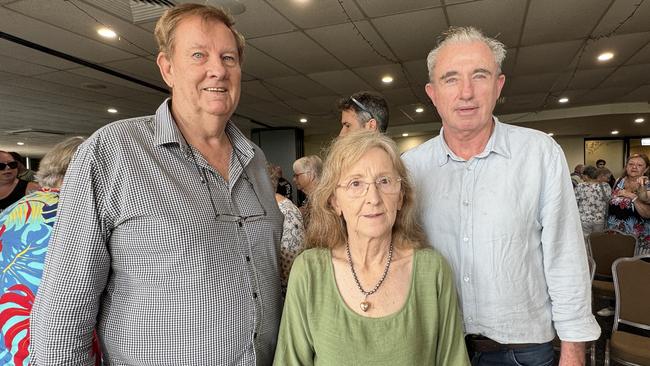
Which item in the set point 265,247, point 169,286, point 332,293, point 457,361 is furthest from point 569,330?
point 169,286

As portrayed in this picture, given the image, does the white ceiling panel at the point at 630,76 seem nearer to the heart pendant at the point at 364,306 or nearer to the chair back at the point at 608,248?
the chair back at the point at 608,248

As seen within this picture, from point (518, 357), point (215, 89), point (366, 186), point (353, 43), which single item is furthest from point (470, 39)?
point (353, 43)

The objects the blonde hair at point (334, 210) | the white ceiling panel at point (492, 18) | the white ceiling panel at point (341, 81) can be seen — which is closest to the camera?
the blonde hair at point (334, 210)

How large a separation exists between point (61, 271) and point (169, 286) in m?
0.26

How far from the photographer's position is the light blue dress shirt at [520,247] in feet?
4.26

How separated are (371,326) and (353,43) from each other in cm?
400

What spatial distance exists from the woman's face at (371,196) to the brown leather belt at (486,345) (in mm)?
490

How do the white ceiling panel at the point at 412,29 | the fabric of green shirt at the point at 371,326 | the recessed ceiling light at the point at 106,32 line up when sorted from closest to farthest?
the fabric of green shirt at the point at 371,326
the white ceiling panel at the point at 412,29
the recessed ceiling light at the point at 106,32

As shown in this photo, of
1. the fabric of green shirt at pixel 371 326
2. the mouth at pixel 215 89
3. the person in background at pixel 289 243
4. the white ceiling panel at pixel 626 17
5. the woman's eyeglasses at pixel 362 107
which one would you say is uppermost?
the white ceiling panel at pixel 626 17

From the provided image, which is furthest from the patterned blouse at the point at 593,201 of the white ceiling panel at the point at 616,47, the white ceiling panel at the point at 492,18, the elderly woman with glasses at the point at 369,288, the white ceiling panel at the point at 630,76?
the elderly woman with glasses at the point at 369,288

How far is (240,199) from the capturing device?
1253 mm

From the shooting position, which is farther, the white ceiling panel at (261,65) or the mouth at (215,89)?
the white ceiling panel at (261,65)

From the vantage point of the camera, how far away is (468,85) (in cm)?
131

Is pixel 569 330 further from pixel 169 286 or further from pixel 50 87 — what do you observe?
pixel 50 87
